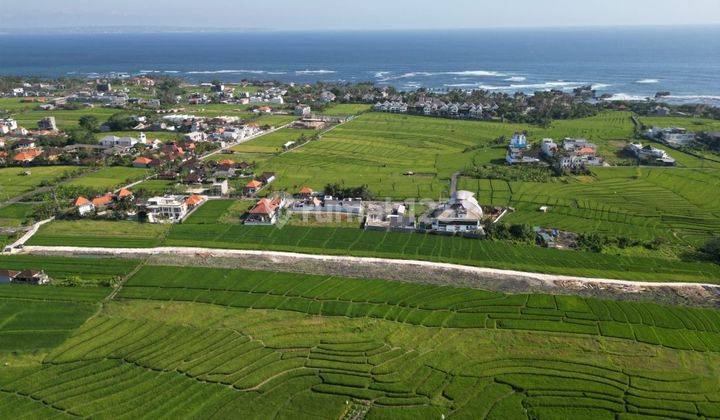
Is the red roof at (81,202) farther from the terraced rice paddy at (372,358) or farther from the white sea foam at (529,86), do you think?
the white sea foam at (529,86)

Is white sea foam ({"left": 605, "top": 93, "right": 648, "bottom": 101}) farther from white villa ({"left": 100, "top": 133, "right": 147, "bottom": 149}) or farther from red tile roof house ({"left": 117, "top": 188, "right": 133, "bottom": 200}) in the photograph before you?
red tile roof house ({"left": 117, "top": 188, "right": 133, "bottom": 200})

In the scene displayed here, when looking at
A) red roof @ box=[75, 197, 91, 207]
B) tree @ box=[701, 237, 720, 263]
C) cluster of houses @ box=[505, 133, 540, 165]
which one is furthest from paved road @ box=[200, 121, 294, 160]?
tree @ box=[701, 237, 720, 263]

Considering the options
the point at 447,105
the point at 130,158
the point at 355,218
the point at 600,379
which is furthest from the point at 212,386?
the point at 447,105

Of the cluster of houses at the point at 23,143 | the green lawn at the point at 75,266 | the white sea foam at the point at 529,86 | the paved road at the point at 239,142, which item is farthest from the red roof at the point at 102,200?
the white sea foam at the point at 529,86

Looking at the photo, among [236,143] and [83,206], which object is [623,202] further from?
[236,143]


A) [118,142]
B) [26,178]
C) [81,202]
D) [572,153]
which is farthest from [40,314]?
[572,153]
